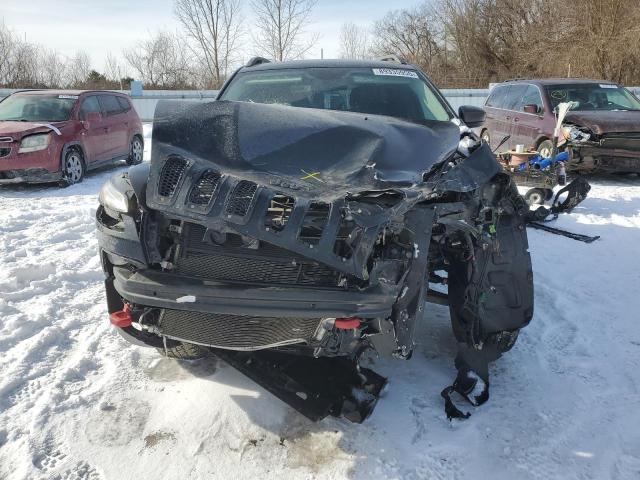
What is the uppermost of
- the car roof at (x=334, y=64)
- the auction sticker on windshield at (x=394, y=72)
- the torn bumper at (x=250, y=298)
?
the car roof at (x=334, y=64)

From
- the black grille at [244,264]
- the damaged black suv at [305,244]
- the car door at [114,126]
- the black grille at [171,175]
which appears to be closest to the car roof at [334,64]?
the damaged black suv at [305,244]

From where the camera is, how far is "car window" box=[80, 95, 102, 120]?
31.3 feet

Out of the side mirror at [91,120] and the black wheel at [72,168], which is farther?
the side mirror at [91,120]

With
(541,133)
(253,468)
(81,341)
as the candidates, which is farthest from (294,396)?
(541,133)

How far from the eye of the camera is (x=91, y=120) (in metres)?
9.67

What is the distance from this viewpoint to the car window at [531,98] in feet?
32.2

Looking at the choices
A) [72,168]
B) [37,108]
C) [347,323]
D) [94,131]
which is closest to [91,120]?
[94,131]

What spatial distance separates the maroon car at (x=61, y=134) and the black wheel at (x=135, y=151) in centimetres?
4

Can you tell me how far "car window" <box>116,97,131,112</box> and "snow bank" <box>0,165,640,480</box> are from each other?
7.86 meters

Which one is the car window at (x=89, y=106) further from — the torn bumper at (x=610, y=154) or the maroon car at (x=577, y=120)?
the torn bumper at (x=610, y=154)

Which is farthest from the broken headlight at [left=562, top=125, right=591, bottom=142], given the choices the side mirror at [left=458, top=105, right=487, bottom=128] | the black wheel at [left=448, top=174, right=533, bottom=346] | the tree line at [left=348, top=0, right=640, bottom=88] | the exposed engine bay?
the tree line at [left=348, top=0, right=640, bottom=88]

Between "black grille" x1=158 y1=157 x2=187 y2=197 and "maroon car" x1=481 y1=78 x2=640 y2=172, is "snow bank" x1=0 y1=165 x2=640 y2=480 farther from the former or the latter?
"maroon car" x1=481 y1=78 x2=640 y2=172

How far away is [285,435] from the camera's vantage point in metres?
2.56

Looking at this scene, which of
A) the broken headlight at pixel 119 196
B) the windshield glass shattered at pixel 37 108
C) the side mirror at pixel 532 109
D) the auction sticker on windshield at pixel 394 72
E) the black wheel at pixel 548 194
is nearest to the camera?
the broken headlight at pixel 119 196
